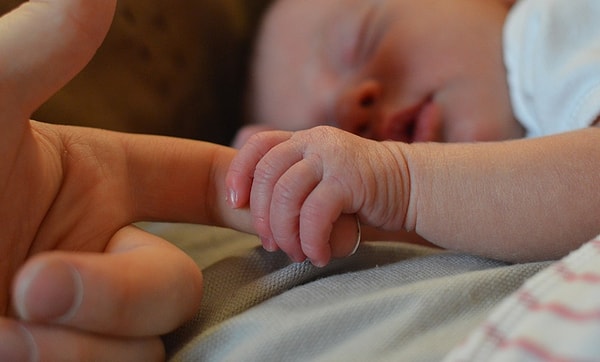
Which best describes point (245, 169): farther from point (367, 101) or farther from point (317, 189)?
point (367, 101)

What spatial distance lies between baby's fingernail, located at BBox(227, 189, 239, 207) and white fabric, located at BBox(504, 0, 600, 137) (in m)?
0.39

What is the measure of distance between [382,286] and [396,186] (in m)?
0.09

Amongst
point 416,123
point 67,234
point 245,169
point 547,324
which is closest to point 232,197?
point 245,169

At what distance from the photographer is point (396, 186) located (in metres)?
0.59

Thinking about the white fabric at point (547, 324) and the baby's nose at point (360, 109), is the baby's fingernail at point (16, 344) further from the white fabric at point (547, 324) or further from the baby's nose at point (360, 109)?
the baby's nose at point (360, 109)

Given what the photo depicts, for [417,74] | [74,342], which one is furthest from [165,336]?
[417,74]

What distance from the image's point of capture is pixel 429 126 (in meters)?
0.91

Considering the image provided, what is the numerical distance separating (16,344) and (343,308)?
230 mm

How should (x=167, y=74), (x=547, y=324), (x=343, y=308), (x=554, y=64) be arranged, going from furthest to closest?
(x=167, y=74) < (x=554, y=64) < (x=343, y=308) < (x=547, y=324)

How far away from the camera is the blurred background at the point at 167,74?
89 cm

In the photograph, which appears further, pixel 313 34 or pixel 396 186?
pixel 313 34

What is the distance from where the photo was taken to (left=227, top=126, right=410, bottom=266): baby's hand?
22.4 inches

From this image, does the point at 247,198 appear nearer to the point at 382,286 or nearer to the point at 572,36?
the point at 382,286

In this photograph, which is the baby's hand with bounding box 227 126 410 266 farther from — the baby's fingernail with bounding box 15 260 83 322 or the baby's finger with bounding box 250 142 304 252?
the baby's fingernail with bounding box 15 260 83 322
